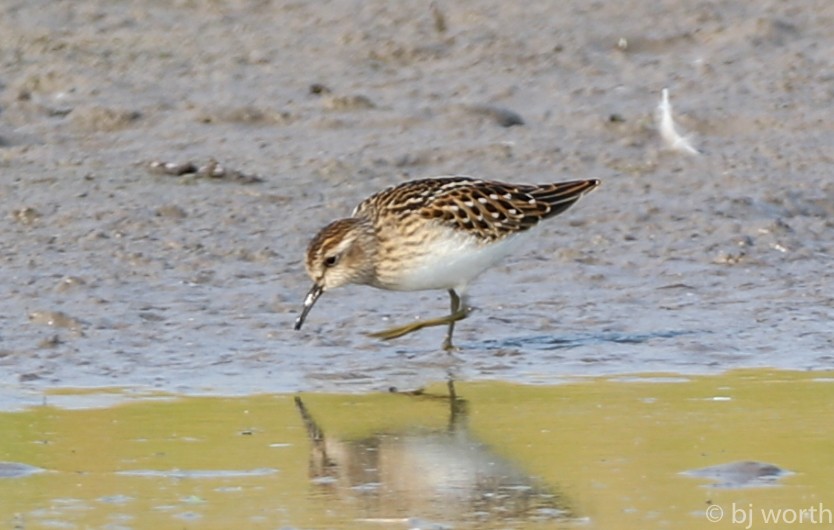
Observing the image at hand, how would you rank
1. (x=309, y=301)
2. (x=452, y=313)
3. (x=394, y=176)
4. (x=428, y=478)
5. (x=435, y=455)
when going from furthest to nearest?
1. (x=394, y=176)
2. (x=452, y=313)
3. (x=309, y=301)
4. (x=435, y=455)
5. (x=428, y=478)

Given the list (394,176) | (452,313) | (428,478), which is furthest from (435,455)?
(394,176)

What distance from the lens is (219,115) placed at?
465 inches

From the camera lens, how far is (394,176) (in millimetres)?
11117

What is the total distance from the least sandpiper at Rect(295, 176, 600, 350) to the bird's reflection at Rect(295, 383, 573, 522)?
158 cm

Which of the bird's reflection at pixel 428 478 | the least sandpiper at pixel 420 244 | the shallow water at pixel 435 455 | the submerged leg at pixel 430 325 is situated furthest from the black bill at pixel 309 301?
the bird's reflection at pixel 428 478

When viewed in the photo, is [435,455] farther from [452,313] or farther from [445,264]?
[452,313]

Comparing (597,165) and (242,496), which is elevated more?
(597,165)

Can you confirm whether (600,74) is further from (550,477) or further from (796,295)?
(550,477)

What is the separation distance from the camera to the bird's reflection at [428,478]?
19.9ft

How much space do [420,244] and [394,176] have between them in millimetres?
2351

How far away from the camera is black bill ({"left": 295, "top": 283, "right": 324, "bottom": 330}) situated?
8680 millimetres

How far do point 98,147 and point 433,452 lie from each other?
Answer: 16.7ft

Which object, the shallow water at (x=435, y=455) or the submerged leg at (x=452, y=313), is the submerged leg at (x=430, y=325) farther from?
the shallow water at (x=435, y=455)

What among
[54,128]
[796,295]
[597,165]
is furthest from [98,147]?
[796,295]
